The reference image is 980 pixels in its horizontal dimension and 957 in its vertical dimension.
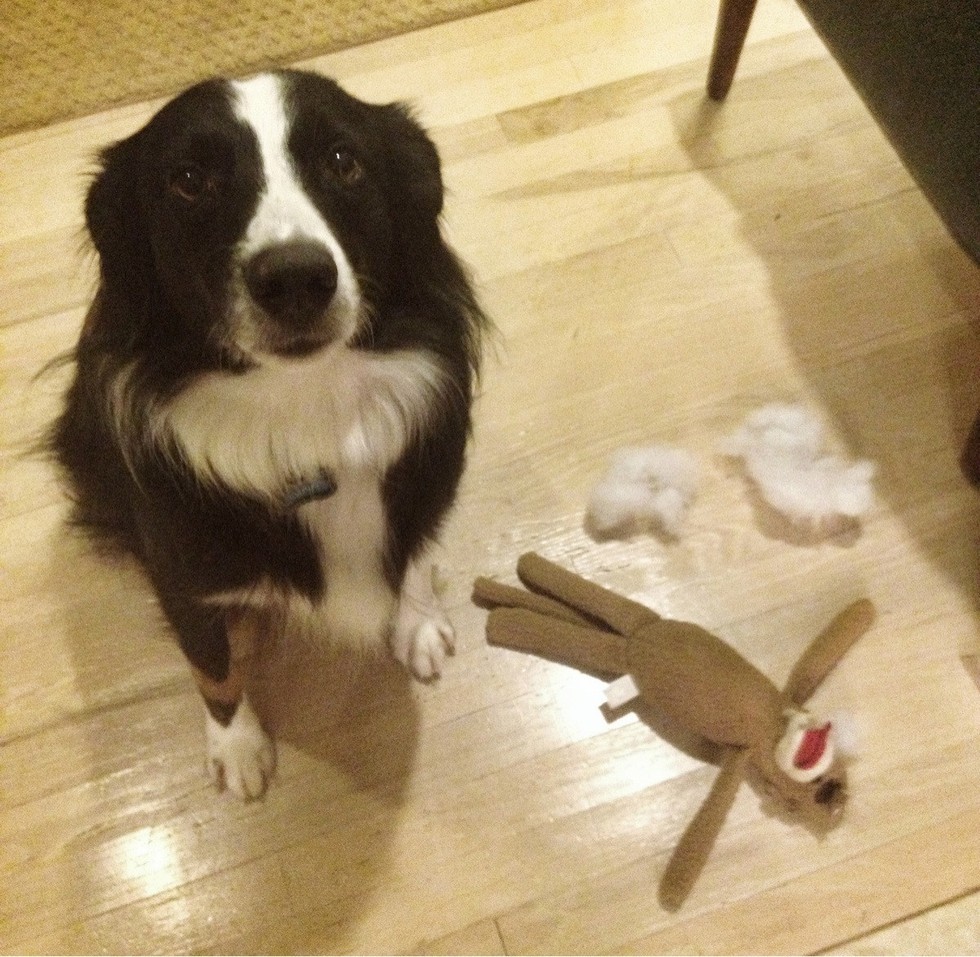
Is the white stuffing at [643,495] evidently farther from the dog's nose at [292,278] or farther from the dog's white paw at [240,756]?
the dog's nose at [292,278]

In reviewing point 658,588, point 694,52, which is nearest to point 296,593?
point 658,588

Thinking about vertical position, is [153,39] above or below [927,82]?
below

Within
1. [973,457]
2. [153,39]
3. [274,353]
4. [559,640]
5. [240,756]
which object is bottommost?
[240,756]

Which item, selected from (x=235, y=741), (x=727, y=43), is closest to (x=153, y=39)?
(x=727, y=43)

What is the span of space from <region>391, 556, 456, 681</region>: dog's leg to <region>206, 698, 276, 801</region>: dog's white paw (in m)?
0.23

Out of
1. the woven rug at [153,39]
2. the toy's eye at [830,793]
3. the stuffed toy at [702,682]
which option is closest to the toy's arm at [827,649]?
the stuffed toy at [702,682]

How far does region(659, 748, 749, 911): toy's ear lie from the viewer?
1.19m

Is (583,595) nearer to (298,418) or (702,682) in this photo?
(702,682)

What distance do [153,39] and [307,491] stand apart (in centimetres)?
150

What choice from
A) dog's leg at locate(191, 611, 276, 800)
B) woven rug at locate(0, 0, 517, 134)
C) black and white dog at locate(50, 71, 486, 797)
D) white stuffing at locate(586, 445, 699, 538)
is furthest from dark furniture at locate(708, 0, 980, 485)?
dog's leg at locate(191, 611, 276, 800)

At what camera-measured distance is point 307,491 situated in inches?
41.1

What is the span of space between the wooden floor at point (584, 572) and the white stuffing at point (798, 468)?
36 mm

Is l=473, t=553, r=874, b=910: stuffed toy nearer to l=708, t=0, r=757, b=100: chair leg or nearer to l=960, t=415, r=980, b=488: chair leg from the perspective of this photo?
l=960, t=415, r=980, b=488: chair leg

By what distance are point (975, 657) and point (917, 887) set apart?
35 centimetres
